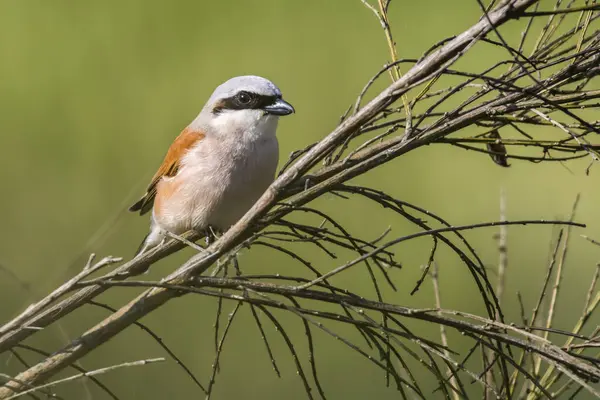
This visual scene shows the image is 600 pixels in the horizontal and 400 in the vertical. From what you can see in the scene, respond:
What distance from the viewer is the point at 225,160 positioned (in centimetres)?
172

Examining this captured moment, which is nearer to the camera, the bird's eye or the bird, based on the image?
the bird

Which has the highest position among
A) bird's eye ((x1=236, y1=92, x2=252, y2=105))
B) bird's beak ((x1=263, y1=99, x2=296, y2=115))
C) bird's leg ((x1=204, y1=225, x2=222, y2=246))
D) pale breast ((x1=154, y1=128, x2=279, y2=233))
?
bird's eye ((x1=236, y1=92, x2=252, y2=105))

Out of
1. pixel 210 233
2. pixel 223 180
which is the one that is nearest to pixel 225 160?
pixel 223 180

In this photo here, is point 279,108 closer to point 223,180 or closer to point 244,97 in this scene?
point 244,97

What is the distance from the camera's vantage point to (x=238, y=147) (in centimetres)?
173

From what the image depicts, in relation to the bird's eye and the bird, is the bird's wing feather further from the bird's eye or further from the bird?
Result: the bird's eye

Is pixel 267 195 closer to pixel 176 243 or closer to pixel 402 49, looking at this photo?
pixel 176 243

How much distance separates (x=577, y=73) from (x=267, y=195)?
0.38m

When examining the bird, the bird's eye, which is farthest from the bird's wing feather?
the bird's eye

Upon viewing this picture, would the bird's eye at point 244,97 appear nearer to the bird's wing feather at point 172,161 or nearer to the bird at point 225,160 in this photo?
the bird at point 225,160

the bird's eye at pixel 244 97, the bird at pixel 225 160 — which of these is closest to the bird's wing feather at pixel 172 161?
the bird at pixel 225 160

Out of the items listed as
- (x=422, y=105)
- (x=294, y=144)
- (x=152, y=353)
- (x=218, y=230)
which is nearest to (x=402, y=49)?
(x=422, y=105)

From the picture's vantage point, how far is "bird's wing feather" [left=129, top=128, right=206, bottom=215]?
1.87 meters

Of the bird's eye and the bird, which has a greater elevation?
the bird's eye
